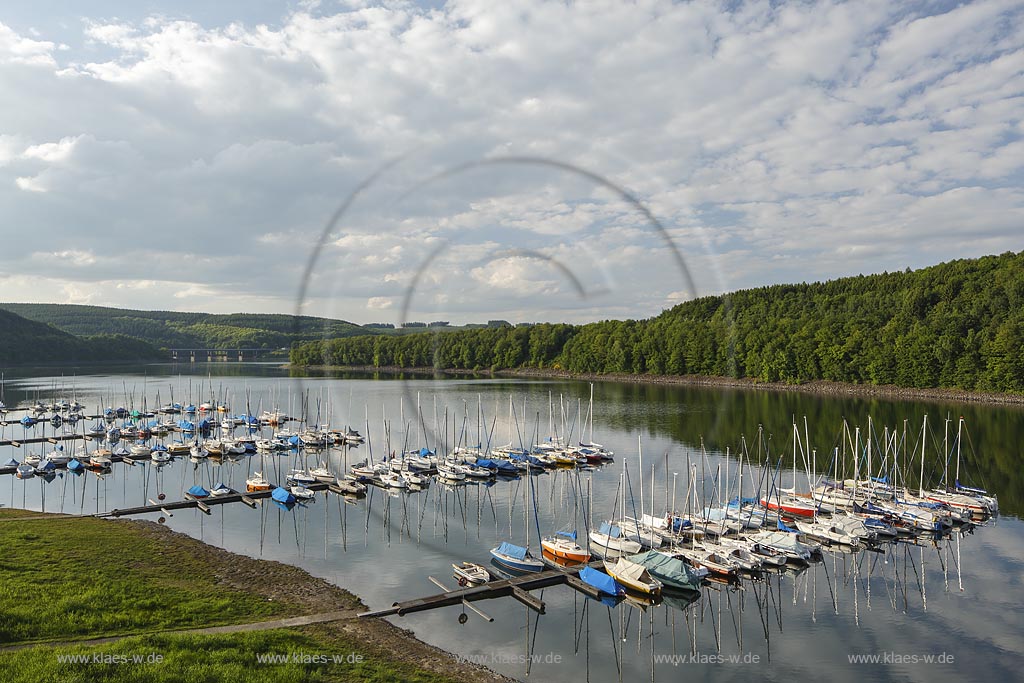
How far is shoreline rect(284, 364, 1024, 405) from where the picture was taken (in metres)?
85.7

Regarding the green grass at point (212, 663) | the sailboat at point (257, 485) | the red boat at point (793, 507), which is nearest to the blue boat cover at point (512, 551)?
the green grass at point (212, 663)

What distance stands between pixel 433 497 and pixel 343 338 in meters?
166

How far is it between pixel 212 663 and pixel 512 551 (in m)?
13.6

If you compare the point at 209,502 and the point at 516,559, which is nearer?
the point at 516,559

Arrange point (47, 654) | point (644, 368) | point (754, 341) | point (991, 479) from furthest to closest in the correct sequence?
1. point (644, 368)
2. point (754, 341)
3. point (991, 479)
4. point (47, 654)

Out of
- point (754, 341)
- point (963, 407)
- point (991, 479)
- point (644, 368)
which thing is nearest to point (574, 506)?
point (991, 479)

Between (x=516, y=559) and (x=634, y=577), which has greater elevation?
(x=516, y=559)

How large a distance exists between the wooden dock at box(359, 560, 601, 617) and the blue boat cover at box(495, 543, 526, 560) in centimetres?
87

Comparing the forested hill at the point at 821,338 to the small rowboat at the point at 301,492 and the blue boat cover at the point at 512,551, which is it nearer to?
the small rowboat at the point at 301,492

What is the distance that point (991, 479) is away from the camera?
43.0 metres

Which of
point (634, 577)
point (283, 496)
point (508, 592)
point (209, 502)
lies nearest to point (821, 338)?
point (283, 496)

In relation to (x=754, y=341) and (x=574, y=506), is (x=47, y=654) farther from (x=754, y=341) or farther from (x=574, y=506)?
(x=754, y=341)

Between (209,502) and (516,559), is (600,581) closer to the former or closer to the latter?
(516,559)

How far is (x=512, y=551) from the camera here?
86.8 ft
